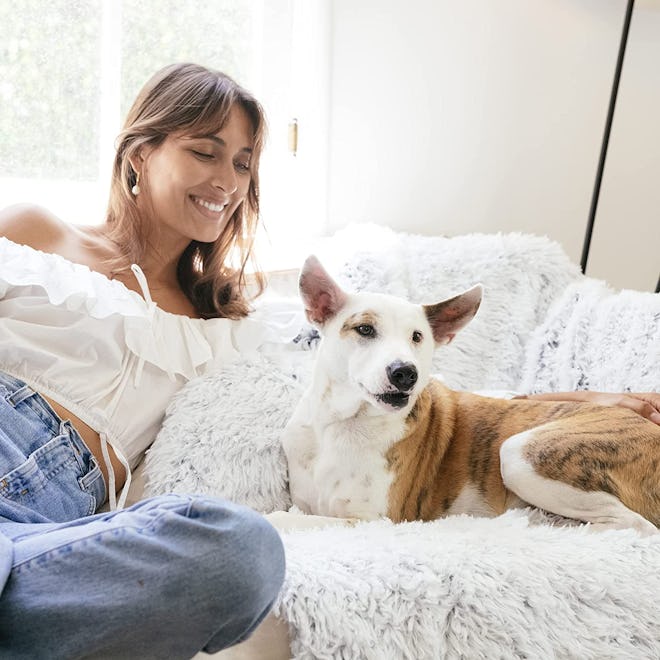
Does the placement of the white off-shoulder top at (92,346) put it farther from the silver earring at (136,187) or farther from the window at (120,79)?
the window at (120,79)

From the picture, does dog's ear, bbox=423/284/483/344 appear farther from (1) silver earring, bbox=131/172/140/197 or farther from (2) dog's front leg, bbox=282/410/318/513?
(1) silver earring, bbox=131/172/140/197

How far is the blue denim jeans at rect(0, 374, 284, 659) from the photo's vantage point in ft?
2.81

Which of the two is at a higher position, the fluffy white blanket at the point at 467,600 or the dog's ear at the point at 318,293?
the dog's ear at the point at 318,293

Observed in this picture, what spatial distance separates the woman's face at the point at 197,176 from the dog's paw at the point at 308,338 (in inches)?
12.9

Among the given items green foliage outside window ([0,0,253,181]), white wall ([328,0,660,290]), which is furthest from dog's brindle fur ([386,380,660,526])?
green foliage outside window ([0,0,253,181])

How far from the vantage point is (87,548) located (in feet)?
2.99

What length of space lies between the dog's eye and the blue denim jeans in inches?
23.8

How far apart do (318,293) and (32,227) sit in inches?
26.0

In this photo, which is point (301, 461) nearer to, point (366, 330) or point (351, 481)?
point (351, 481)

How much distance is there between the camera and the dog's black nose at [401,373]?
4.56ft

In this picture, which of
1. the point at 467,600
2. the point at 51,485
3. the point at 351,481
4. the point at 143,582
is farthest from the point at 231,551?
the point at 351,481

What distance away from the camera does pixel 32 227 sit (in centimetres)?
170

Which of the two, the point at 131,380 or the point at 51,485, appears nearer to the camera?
the point at 51,485

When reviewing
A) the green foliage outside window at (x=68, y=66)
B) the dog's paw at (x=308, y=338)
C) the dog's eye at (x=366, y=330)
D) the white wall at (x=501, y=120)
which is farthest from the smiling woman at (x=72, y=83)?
the dog's eye at (x=366, y=330)
